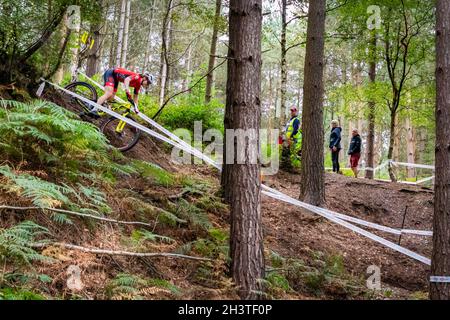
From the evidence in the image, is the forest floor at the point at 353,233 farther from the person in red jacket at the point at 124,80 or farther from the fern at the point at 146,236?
the fern at the point at 146,236

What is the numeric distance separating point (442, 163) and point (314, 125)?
356 cm

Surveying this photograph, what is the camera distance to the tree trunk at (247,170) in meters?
4.00

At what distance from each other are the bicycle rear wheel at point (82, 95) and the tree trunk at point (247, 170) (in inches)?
164

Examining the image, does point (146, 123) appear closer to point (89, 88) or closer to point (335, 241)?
point (89, 88)

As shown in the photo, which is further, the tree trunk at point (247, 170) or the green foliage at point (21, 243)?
the tree trunk at point (247, 170)

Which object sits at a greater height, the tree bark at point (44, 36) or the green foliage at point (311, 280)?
the tree bark at point (44, 36)

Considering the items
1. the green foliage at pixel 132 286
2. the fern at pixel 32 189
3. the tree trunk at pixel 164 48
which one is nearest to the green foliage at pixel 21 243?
the fern at pixel 32 189

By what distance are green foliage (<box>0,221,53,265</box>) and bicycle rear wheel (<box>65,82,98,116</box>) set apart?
420 cm

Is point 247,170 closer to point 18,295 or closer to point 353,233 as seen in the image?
point 18,295

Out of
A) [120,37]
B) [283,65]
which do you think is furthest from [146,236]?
[120,37]

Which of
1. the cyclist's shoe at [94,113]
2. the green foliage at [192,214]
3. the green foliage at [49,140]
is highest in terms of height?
the cyclist's shoe at [94,113]

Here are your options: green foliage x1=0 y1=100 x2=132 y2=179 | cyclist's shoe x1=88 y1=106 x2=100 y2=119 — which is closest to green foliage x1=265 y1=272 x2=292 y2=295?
green foliage x1=0 y1=100 x2=132 y2=179

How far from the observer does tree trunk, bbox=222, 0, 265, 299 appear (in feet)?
13.1
